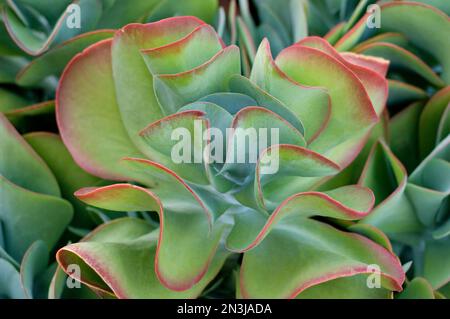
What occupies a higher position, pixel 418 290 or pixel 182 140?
pixel 182 140

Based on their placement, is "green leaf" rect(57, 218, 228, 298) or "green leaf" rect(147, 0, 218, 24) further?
"green leaf" rect(147, 0, 218, 24)

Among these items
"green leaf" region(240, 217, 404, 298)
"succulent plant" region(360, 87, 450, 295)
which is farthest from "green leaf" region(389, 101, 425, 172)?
"green leaf" region(240, 217, 404, 298)

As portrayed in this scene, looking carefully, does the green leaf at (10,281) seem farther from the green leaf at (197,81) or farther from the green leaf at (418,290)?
the green leaf at (418,290)

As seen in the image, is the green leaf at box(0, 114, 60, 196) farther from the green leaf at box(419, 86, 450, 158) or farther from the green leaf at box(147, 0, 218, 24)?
the green leaf at box(419, 86, 450, 158)

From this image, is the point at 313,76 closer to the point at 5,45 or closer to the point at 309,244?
the point at 309,244

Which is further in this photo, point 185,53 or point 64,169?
point 64,169

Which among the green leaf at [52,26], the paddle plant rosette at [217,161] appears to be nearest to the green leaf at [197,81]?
the paddle plant rosette at [217,161]

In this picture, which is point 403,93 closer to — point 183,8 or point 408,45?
point 408,45

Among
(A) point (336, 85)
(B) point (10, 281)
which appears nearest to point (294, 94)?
(A) point (336, 85)
